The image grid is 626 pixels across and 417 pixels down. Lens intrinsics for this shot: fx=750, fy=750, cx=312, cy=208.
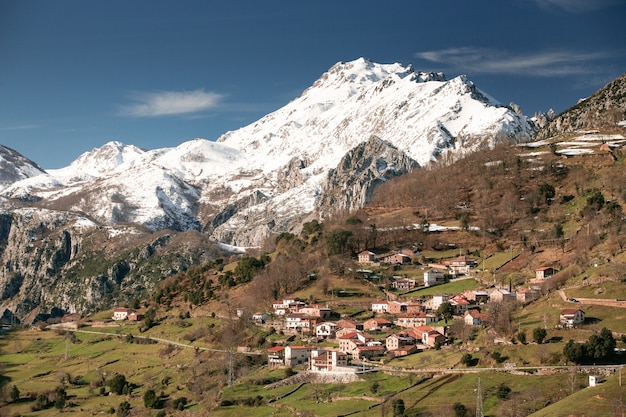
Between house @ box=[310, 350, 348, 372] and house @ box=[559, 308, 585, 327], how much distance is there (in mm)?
23587

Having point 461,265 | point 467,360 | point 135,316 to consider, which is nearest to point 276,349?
point 467,360

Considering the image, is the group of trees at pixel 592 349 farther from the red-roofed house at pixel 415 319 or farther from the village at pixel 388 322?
the red-roofed house at pixel 415 319

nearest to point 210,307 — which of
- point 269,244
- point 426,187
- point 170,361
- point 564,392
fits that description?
point 170,361

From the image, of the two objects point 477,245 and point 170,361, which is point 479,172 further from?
point 170,361

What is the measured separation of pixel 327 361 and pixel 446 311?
61.9ft

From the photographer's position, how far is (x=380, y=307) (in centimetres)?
10412

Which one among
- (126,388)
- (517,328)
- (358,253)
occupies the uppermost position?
(358,253)

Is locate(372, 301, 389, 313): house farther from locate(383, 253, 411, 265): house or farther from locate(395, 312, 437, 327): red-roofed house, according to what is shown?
locate(383, 253, 411, 265): house

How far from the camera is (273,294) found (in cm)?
11812

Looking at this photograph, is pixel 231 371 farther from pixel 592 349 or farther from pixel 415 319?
pixel 592 349

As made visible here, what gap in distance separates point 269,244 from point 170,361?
66.1m

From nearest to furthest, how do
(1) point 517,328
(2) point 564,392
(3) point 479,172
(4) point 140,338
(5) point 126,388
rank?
(2) point 564,392 < (1) point 517,328 < (5) point 126,388 < (4) point 140,338 < (3) point 479,172

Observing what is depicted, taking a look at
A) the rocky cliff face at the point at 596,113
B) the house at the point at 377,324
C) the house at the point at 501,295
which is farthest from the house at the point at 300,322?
the rocky cliff face at the point at 596,113

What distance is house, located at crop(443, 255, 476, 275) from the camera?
11475cm
